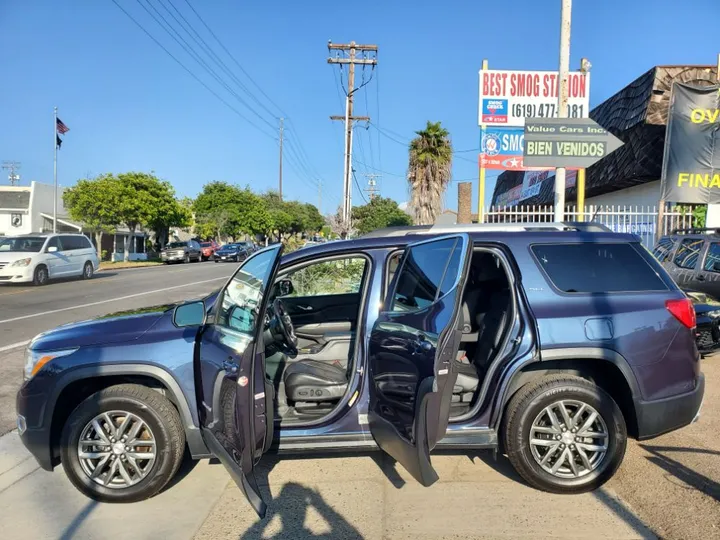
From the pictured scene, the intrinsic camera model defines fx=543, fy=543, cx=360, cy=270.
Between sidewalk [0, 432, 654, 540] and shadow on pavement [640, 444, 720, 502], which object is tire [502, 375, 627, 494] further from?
shadow on pavement [640, 444, 720, 502]

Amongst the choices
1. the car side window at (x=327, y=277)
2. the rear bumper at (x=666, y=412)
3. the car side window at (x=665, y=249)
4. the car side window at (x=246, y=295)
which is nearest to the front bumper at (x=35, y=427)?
the car side window at (x=246, y=295)

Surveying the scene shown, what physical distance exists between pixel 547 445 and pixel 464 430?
23.1 inches

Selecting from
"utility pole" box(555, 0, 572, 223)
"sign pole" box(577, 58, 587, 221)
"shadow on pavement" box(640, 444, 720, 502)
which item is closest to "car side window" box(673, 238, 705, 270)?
"utility pole" box(555, 0, 572, 223)

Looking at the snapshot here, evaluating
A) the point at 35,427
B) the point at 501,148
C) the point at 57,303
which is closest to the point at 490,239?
the point at 35,427

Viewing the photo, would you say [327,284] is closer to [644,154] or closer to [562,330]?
[562,330]

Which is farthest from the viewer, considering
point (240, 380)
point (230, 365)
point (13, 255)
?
point (13, 255)

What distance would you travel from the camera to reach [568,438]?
3.68 meters

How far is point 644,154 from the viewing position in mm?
15398

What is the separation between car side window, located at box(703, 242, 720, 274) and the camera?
8.25 meters

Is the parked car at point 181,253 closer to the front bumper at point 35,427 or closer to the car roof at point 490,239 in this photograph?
the front bumper at point 35,427

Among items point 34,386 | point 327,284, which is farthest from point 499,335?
point 327,284

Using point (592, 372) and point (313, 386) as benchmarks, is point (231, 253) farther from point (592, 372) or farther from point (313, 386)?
point (592, 372)

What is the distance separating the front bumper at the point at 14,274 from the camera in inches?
663

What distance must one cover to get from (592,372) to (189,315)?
9.22 feet
